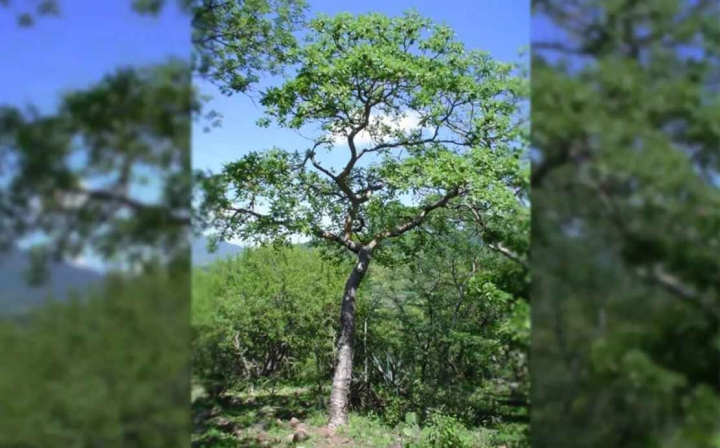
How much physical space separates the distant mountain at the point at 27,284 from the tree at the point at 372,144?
3.23m

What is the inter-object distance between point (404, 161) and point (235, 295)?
2.14 m

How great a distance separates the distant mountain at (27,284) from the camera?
1718mm

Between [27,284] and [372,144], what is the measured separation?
4.68 metres

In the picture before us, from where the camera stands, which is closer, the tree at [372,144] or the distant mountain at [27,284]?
the distant mountain at [27,284]

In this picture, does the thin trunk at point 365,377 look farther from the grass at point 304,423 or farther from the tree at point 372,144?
the tree at point 372,144

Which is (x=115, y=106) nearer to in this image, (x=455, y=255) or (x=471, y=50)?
(x=471, y=50)

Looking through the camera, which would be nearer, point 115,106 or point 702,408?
point 702,408

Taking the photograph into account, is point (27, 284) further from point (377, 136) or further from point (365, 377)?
point (365, 377)

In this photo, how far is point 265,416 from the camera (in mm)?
5922

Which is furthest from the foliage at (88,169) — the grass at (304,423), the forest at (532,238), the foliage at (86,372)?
the grass at (304,423)

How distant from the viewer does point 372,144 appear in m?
6.18

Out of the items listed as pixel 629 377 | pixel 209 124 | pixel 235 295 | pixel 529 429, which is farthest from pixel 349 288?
pixel 629 377

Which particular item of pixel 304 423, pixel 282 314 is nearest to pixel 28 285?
pixel 304 423

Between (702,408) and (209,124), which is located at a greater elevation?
(209,124)
